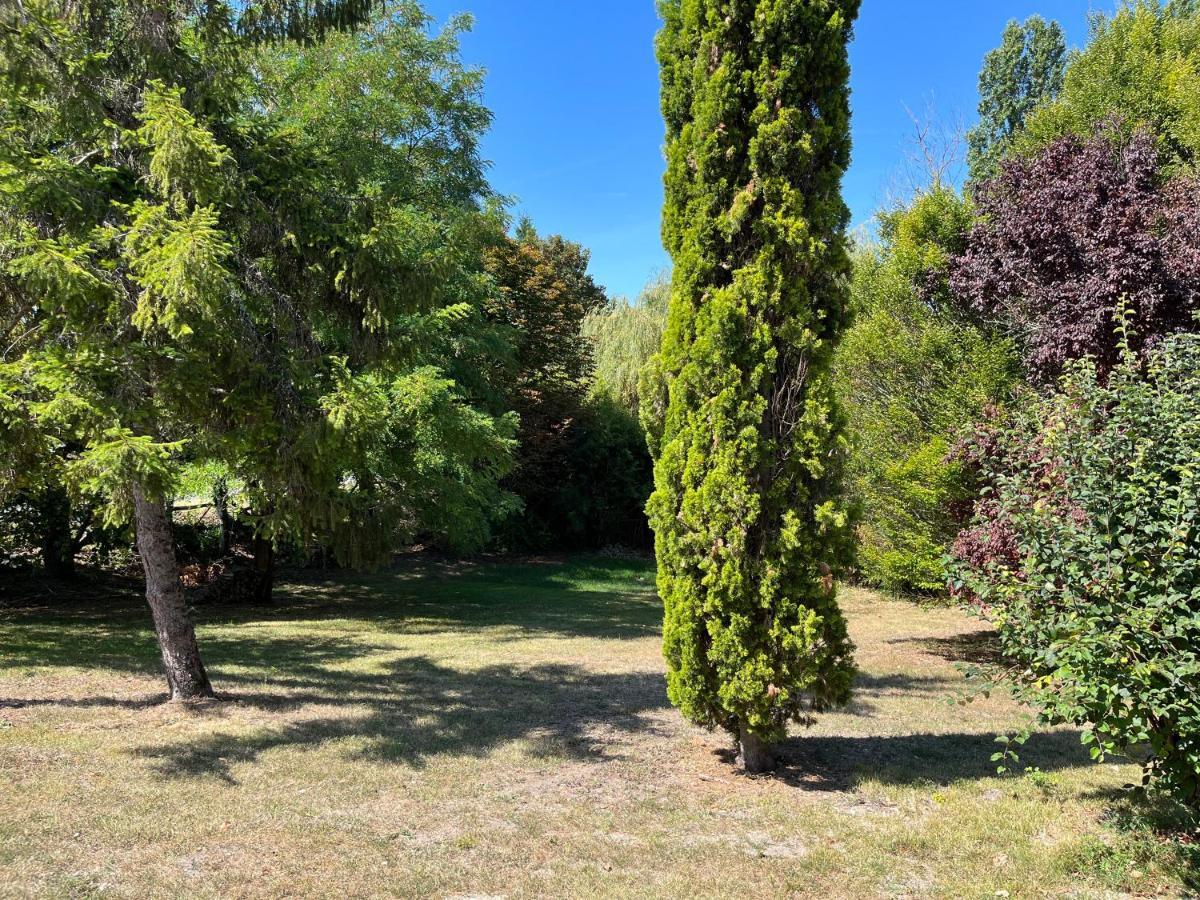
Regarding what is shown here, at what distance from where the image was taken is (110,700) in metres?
6.66

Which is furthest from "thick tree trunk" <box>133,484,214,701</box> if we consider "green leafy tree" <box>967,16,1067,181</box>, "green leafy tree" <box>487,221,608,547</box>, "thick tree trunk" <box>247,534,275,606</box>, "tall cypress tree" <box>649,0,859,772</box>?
"green leafy tree" <box>967,16,1067,181</box>

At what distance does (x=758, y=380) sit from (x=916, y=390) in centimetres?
618

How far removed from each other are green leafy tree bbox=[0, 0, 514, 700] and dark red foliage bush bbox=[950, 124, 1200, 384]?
630 centimetres

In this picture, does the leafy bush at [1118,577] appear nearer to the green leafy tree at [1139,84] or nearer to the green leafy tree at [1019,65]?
the green leafy tree at [1139,84]

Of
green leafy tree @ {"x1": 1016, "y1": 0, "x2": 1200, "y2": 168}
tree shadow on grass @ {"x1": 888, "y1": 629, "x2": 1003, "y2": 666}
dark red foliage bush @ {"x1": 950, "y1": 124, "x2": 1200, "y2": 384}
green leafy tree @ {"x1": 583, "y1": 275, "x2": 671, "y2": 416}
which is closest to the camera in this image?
dark red foliage bush @ {"x1": 950, "y1": 124, "x2": 1200, "y2": 384}

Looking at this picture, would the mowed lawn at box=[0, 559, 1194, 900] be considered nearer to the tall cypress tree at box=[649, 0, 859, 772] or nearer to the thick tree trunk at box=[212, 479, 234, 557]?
the tall cypress tree at box=[649, 0, 859, 772]

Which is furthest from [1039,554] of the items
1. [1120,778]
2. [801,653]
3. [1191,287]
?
[1191,287]

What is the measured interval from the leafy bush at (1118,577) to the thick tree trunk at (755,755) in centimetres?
188

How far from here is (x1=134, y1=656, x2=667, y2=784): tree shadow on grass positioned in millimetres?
5496

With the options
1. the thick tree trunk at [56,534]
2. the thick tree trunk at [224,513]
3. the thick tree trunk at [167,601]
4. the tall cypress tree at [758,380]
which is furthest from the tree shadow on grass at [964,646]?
the thick tree trunk at [56,534]

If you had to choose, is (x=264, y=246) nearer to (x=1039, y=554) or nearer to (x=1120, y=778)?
(x=1039, y=554)

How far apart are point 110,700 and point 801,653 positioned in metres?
5.87

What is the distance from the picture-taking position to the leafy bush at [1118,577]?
318 centimetres

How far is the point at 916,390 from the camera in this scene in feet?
33.5
